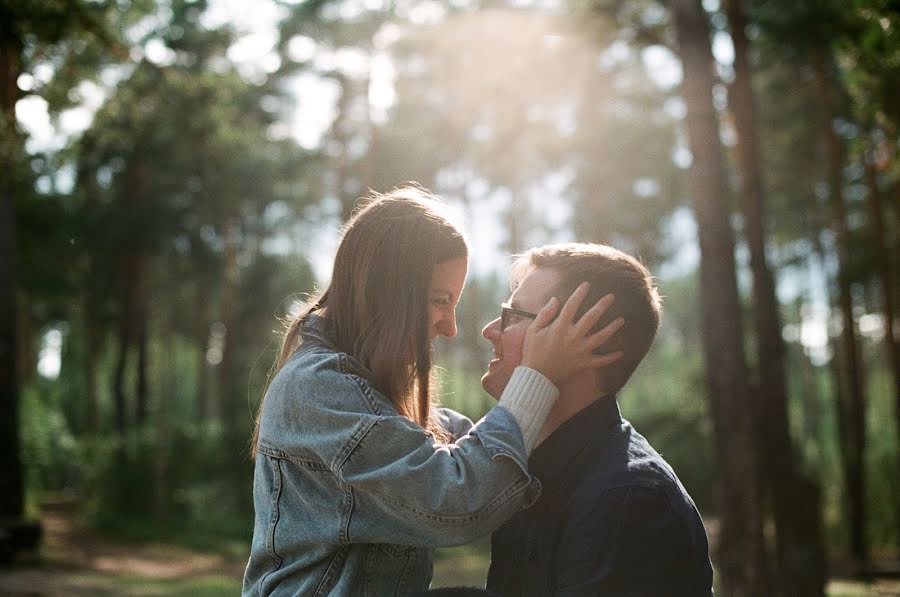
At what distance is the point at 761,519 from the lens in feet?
34.6

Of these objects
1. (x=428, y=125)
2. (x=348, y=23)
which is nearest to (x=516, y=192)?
(x=428, y=125)

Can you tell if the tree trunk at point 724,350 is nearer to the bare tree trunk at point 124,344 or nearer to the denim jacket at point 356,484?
the denim jacket at point 356,484

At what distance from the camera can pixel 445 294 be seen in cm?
278

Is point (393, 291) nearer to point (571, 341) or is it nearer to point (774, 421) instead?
point (571, 341)

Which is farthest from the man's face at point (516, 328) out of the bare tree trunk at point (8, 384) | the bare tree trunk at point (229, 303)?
the bare tree trunk at point (229, 303)

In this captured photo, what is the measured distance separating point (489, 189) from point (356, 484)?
101 ft

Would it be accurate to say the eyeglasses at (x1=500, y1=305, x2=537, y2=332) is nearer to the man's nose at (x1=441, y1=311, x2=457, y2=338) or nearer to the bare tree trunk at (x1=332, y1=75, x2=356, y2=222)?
the man's nose at (x1=441, y1=311, x2=457, y2=338)

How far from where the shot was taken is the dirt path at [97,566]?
40.8 ft

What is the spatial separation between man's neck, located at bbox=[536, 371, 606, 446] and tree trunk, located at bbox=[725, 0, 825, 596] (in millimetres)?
8985

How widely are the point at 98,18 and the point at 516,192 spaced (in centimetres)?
1966

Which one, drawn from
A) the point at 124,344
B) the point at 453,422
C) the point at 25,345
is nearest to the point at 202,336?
the point at 124,344

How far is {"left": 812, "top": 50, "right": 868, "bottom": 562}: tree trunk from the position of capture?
1973 cm

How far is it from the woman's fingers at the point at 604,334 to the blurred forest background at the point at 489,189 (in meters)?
5.16

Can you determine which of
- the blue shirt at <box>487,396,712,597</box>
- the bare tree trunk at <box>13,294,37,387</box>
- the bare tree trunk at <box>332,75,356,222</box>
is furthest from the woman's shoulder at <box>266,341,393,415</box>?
the bare tree trunk at <box>13,294,37,387</box>
